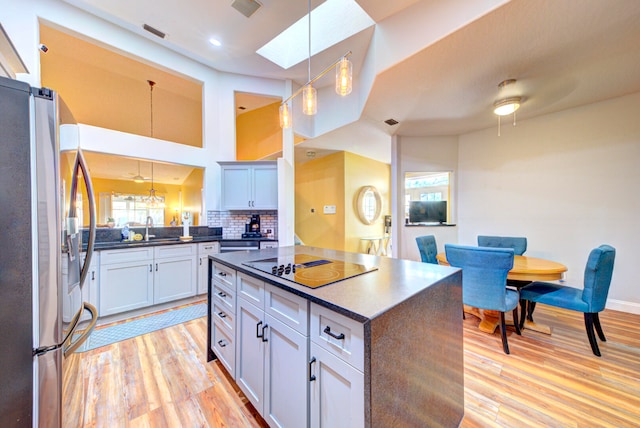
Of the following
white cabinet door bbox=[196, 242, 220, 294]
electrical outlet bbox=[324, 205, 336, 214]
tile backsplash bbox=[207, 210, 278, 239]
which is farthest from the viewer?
electrical outlet bbox=[324, 205, 336, 214]

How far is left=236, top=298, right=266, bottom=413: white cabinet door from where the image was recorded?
132cm

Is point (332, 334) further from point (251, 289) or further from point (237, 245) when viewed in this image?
point (237, 245)

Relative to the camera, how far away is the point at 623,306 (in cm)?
283

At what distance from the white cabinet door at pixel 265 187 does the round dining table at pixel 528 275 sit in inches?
104

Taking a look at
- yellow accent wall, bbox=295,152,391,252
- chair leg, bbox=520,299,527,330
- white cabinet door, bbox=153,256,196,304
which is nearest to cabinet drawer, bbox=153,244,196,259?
white cabinet door, bbox=153,256,196,304

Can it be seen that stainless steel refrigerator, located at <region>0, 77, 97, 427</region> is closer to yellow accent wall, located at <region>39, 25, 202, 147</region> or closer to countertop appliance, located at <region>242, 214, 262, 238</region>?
countertop appliance, located at <region>242, 214, 262, 238</region>

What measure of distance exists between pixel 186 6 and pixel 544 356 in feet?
16.2

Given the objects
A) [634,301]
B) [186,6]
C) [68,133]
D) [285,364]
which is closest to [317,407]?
[285,364]

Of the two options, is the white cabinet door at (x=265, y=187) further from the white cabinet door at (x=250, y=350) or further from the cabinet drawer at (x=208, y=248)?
the white cabinet door at (x=250, y=350)

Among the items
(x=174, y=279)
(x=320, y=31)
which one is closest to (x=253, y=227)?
(x=174, y=279)

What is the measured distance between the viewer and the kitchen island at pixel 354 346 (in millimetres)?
828

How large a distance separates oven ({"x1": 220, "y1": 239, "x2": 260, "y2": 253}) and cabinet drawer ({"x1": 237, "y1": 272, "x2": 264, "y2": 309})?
2190 millimetres

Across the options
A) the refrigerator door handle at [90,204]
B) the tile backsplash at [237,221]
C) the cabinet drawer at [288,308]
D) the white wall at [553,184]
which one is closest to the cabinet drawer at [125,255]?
the tile backsplash at [237,221]

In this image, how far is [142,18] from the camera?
9.16ft
